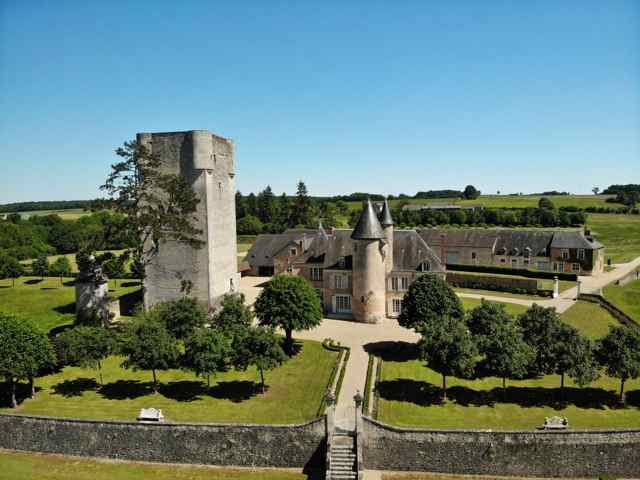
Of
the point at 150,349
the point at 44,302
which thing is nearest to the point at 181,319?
the point at 150,349

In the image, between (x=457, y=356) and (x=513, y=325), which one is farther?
(x=513, y=325)

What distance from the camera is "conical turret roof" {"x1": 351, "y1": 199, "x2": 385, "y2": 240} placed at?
37.4m

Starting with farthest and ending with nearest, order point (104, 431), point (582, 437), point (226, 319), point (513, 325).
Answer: point (226, 319) < point (513, 325) < point (104, 431) < point (582, 437)

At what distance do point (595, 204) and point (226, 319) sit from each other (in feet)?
420

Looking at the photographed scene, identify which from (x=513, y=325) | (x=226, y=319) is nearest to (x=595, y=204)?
(x=513, y=325)

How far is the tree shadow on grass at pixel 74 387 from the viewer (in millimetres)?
26259

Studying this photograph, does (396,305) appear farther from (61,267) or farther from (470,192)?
(470,192)

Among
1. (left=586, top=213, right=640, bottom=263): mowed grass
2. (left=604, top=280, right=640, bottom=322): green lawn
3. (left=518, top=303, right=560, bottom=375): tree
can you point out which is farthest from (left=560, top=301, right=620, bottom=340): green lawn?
(left=586, top=213, right=640, bottom=263): mowed grass

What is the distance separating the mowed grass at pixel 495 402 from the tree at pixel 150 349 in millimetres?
11465

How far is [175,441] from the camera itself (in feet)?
69.9

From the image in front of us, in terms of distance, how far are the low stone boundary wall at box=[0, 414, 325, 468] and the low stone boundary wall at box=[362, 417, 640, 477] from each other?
13.5 feet

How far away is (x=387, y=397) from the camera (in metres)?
24.9

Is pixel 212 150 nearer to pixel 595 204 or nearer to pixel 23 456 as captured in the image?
pixel 23 456

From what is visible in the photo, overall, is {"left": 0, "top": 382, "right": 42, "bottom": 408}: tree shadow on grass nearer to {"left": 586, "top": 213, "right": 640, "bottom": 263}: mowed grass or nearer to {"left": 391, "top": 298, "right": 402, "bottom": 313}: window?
{"left": 391, "top": 298, "right": 402, "bottom": 313}: window
